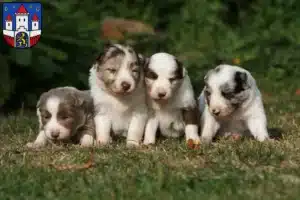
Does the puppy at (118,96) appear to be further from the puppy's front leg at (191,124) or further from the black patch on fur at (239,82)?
→ the black patch on fur at (239,82)

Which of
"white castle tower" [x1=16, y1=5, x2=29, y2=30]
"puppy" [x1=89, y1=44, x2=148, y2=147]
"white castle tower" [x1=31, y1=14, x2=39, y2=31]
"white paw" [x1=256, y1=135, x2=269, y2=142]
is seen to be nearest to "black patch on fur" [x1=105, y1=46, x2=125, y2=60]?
"puppy" [x1=89, y1=44, x2=148, y2=147]

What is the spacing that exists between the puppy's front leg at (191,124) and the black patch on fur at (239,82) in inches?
24.5

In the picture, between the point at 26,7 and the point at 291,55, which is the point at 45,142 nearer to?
the point at 26,7

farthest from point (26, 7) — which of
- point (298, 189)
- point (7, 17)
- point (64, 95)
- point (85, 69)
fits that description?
point (298, 189)

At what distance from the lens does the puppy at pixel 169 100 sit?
898 centimetres

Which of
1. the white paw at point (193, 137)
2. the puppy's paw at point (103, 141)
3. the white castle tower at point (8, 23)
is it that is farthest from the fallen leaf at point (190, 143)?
the white castle tower at point (8, 23)

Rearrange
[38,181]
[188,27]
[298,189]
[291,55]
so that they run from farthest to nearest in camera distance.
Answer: [188,27] → [291,55] → [38,181] → [298,189]

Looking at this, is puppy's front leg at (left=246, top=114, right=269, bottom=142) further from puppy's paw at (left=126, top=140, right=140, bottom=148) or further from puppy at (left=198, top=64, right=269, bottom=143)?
puppy's paw at (left=126, top=140, right=140, bottom=148)

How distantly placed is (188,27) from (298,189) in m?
12.5

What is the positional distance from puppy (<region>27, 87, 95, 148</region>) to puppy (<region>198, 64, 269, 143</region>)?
142cm

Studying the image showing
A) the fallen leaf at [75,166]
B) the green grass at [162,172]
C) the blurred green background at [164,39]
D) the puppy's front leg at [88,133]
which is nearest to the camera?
the green grass at [162,172]

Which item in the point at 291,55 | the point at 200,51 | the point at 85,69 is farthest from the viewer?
the point at 200,51

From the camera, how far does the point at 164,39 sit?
1839 cm

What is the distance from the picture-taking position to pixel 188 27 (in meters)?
18.7
